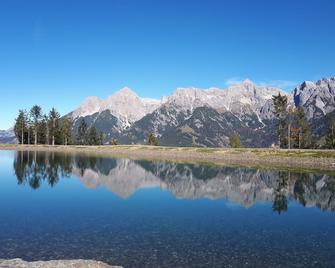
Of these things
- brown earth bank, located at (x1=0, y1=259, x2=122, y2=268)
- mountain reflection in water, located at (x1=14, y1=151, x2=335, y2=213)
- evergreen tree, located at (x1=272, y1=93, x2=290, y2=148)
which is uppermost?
evergreen tree, located at (x1=272, y1=93, x2=290, y2=148)

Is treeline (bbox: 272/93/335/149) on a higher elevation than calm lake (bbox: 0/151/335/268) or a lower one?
higher

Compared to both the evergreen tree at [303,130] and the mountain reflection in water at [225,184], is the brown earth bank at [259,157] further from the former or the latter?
the evergreen tree at [303,130]

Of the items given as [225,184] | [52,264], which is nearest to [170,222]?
[52,264]

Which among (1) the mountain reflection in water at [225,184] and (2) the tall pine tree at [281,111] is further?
(2) the tall pine tree at [281,111]

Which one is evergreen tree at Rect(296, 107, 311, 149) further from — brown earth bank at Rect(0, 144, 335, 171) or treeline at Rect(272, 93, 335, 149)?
brown earth bank at Rect(0, 144, 335, 171)

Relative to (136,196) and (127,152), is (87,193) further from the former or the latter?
(127,152)

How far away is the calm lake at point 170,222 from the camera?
2772 cm

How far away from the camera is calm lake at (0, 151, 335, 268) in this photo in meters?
27.7

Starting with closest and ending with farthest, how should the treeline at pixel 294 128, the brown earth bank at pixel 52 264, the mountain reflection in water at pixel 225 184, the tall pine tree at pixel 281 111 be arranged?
the brown earth bank at pixel 52 264
the mountain reflection in water at pixel 225 184
the tall pine tree at pixel 281 111
the treeline at pixel 294 128

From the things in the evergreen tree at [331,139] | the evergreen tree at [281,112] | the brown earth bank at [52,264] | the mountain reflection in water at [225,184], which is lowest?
the mountain reflection in water at [225,184]

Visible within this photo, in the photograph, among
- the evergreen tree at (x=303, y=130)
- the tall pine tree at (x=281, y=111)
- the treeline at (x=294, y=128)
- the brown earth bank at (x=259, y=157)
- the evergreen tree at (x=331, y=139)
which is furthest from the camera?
the evergreen tree at (x=303, y=130)

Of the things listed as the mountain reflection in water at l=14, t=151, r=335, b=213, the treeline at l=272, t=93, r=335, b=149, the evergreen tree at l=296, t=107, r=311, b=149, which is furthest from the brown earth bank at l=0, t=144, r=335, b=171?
the evergreen tree at l=296, t=107, r=311, b=149

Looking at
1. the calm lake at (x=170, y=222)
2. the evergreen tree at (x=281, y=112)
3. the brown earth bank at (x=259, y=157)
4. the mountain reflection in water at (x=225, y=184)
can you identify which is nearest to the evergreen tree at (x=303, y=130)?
the evergreen tree at (x=281, y=112)

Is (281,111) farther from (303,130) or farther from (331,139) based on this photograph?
(331,139)
